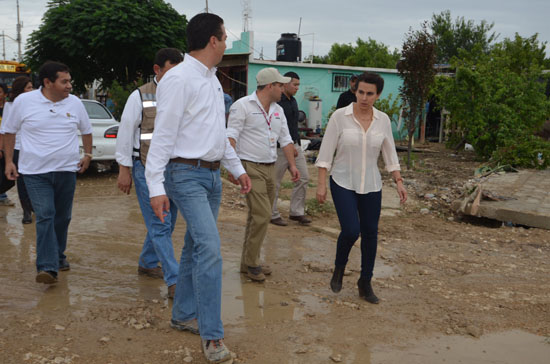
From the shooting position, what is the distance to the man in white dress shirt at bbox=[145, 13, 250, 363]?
305 centimetres

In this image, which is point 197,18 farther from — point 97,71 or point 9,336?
point 97,71

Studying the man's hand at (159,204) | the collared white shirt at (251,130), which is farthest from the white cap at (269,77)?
the man's hand at (159,204)

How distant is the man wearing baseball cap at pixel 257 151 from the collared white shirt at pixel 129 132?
95 centimetres

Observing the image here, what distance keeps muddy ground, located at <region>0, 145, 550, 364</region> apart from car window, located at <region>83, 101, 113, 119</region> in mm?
4311

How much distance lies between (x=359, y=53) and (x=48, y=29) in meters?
29.3

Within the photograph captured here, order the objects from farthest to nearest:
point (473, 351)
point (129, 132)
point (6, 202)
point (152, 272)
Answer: point (6, 202) < point (152, 272) < point (129, 132) < point (473, 351)

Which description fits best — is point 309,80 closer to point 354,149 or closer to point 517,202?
point 517,202

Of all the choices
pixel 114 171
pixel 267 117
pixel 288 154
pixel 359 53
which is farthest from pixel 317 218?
pixel 359 53

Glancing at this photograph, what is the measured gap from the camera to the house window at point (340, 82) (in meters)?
23.2

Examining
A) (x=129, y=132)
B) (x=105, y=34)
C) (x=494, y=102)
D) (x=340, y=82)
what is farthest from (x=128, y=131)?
(x=340, y=82)

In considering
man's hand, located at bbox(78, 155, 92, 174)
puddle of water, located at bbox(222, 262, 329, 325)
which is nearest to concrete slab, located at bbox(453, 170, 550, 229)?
puddle of water, located at bbox(222, 262, 329, 325)

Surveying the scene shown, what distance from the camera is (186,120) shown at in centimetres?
312

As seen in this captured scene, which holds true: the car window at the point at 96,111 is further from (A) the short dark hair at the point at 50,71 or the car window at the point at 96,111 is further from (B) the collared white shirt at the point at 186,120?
(B) the collared white shirt at the point at 186,120

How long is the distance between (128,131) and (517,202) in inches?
252
